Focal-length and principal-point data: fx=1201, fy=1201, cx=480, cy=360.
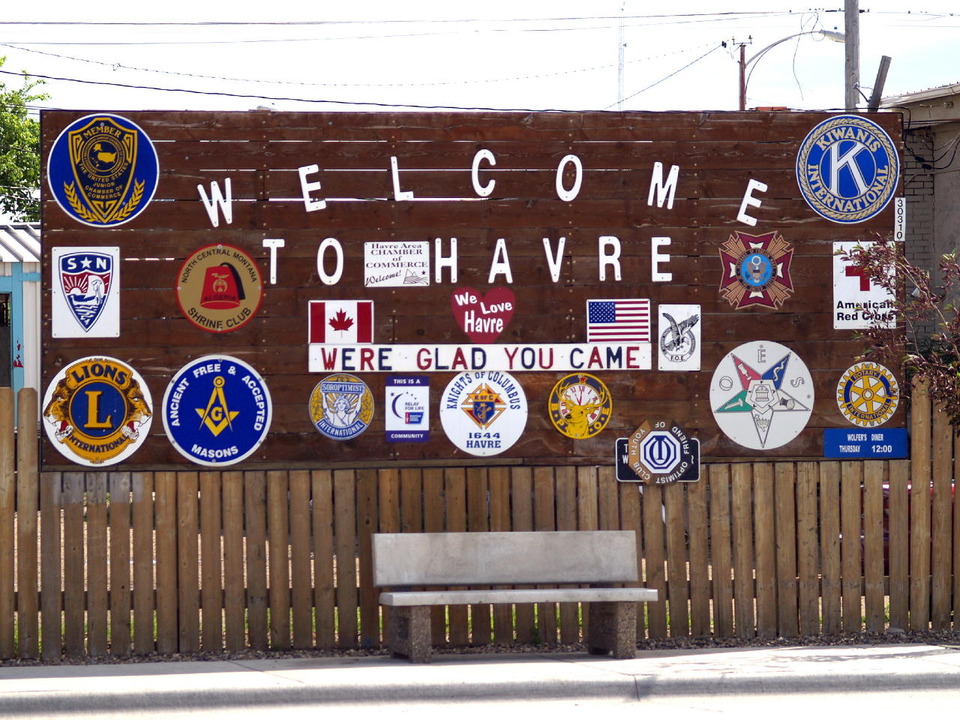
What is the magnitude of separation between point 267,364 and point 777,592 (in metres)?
3.90

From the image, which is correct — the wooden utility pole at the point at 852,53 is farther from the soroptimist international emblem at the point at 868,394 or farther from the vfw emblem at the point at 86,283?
the vfw emblem at the point at 86,283

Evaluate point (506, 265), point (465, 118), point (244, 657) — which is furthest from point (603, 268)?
point (244, 657)

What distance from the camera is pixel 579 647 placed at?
8266 millimetres

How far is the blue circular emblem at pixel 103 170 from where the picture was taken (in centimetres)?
812

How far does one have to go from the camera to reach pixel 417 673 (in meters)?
7.16

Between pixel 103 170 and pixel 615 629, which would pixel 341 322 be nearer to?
pixel 103 170

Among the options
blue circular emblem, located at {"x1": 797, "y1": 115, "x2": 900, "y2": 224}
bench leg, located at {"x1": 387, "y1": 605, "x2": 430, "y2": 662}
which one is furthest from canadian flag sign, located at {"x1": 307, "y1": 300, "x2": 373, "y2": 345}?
blue circular emblem, located at {"x1": 797, "y1": 115, "x2": 900, "y2": 224}

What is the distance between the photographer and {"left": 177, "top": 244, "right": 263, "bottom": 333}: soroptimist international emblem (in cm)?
819

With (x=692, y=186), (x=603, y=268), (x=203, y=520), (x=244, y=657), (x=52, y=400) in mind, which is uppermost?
(x=692, y=186)

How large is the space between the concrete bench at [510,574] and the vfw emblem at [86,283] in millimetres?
2468

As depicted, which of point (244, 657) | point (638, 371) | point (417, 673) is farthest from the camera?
point (638, 371)

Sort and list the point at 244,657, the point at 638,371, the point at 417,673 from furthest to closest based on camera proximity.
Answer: the point at 638,371, the point at 244,657, the point at 417,673

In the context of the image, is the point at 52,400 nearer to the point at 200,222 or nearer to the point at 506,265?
the point at 200,222

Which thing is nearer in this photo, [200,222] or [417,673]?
[417,673]
